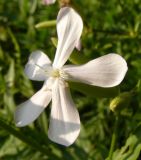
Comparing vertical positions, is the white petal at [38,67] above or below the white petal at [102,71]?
below

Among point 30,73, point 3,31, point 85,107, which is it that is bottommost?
point 85,107

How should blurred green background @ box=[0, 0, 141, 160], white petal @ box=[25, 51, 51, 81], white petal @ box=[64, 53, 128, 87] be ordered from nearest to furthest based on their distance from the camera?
white petal @ box=[64, 53, 128, 87], white petal @ box=[25, 51, 51, 81], blurred green background @ box=[0, 0, 141, 160]

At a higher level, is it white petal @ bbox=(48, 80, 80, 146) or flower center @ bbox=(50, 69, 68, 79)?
flower center @ bbox=(50, 69, 68, 79)

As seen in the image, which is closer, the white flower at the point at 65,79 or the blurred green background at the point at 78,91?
the white flower at the point at 65,79

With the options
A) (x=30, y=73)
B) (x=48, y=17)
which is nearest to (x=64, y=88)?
(x=30, y=73)

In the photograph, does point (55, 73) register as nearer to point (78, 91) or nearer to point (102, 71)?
point (102, 71)

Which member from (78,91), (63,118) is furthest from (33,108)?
(78,91)

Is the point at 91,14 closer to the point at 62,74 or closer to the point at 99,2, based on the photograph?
the point at 99,2

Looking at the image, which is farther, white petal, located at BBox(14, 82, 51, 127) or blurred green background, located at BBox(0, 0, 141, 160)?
blurred green background, located at BBox(0, 0, 141, 160)
